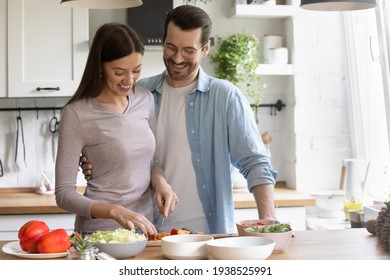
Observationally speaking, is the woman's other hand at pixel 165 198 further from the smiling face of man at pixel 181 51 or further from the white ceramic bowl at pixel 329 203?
the white ceramic bowl at pixel 329 203

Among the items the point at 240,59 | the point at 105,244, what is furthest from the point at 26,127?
the point at 105,244

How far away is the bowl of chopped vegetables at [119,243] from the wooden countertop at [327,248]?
0.13ft

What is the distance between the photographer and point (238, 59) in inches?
170

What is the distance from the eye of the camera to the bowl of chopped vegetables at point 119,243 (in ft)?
6.63

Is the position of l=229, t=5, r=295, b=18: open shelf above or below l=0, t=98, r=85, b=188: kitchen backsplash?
above

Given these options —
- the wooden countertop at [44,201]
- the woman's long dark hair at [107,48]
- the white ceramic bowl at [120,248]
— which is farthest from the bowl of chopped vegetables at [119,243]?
the wooden countertop at [44,201]

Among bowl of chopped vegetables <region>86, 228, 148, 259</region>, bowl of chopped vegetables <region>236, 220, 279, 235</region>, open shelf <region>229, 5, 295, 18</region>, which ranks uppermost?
open shelf <region>229, 5, 295, 18</region>

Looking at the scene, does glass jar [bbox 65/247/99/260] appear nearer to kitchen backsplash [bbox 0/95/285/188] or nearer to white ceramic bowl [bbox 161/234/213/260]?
white ceramic bowl [bbox 161/234/213/260]

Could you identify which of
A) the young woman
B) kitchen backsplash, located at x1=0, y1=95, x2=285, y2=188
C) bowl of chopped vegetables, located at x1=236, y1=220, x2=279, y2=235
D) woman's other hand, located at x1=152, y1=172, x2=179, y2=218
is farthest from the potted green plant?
bowl of chopped vegetables, located at x1=236, y1=220, x2=279, y2=235

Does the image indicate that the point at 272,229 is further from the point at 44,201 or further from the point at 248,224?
the point at 44,201

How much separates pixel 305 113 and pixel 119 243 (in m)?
2.65

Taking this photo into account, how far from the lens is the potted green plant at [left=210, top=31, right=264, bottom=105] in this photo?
4.33 meters

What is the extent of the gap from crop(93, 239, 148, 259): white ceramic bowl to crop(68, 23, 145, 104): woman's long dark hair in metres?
0.66
